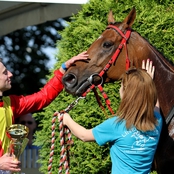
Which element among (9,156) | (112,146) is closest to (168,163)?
(112,146)

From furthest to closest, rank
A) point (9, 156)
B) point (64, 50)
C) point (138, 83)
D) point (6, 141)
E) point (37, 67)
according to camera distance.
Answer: point (37, 67) < point (64, 50) < point (6, 141) < point (9, 156) < point (138, 83)

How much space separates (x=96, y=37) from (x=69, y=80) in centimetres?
122

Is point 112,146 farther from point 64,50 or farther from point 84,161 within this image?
point 64,50

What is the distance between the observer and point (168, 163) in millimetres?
4074

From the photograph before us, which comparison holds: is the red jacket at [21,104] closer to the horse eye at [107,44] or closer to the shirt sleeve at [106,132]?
the horse eye at [107,44]

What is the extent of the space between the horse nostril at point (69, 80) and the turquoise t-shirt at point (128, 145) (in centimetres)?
99

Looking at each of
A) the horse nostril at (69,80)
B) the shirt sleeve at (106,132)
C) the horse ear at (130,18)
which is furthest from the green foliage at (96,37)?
the shirt sleeve at (106,132)

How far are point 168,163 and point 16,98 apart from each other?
1314 mm

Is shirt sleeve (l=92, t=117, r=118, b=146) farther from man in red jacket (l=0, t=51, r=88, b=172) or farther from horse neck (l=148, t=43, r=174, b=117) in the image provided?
horse neck (l=148, t=43, r=174, b=117)

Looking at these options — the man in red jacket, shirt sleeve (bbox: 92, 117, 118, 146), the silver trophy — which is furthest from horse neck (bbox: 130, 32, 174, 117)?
the silver trophy

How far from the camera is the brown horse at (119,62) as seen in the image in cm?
425

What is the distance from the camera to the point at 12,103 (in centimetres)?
407

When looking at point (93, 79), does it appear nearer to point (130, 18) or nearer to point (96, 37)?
point (130, 18)

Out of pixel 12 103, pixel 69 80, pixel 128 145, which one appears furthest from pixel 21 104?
pixel 128 145
